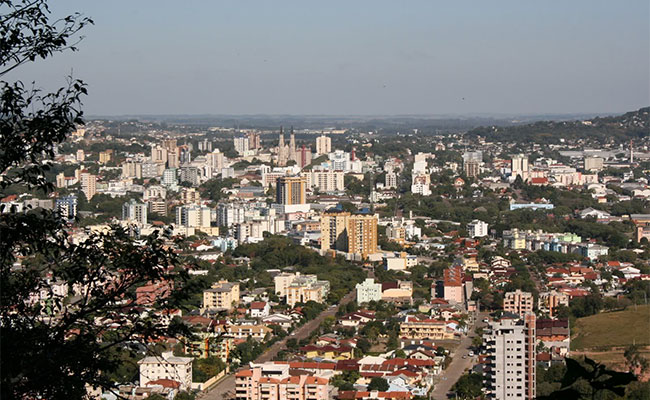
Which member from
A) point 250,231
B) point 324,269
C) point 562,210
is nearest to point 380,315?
point 324,269

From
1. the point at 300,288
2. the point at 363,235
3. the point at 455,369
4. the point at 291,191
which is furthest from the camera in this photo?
the point at 291,191

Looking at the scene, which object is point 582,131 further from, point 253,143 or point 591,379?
point 591,379

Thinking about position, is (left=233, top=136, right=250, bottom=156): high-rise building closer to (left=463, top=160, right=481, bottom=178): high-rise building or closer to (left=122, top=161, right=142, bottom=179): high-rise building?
(left=122, top=161, right=142, bottom=179): high-rise building

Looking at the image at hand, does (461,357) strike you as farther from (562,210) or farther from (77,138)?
(77,138)

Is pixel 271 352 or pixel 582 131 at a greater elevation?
pixel 582 131

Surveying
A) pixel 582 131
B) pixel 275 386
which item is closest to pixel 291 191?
pixel 275 386
